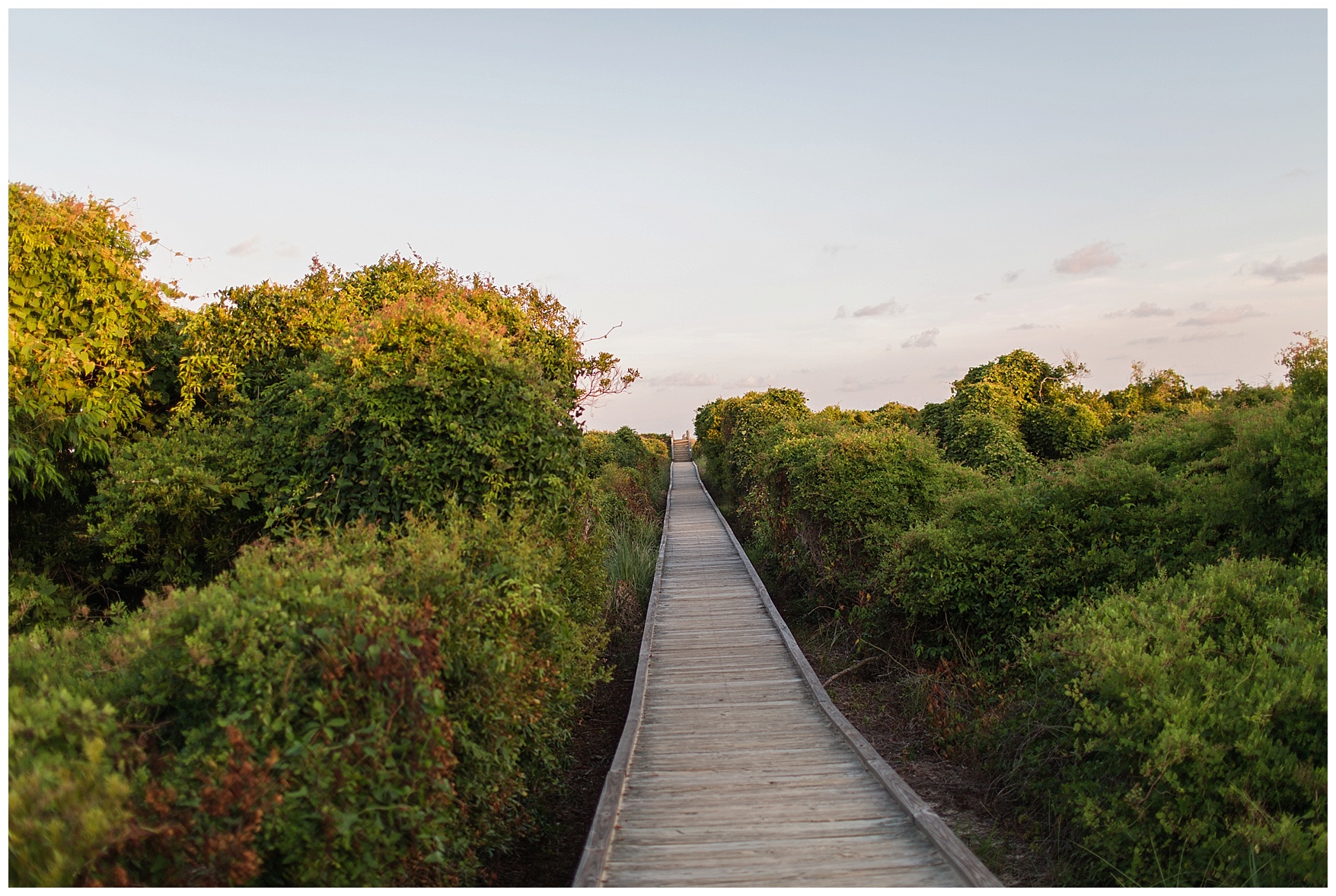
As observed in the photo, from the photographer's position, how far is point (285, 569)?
3.81 metres

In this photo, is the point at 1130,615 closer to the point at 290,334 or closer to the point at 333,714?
the point at 333,714

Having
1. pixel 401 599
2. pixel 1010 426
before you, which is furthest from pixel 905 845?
pixel 1010 426

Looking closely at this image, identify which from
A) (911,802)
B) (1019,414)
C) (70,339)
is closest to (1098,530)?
(911,802)

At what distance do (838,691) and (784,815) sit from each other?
3.70 metres

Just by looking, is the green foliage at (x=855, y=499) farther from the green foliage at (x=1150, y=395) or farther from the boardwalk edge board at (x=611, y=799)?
the green foliage at (x=1150, y=395)

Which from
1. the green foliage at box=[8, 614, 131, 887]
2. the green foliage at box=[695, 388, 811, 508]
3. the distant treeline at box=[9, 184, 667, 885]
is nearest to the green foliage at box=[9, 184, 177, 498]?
the distant treeline at box=[9, 184, 667, 885]

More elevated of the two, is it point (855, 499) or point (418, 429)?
point (418, 429)

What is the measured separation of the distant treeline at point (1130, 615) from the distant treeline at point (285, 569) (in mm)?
3291

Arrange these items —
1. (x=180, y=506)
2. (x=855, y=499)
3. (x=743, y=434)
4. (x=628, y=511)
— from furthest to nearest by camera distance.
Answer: (x=743, y=434), (x=628, y=511), (x=855, y=499), (x=180, y=506)

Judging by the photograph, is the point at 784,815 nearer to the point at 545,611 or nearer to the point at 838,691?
the point at 545,611

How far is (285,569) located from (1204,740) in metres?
4.97

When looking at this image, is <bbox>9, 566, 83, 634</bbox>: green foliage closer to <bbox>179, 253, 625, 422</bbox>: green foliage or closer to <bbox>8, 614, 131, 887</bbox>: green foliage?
<bbox>179, 253, 625, 422</bbox>: green foliage

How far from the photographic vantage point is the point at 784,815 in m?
4.57

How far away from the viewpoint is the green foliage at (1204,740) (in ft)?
12.4
